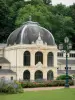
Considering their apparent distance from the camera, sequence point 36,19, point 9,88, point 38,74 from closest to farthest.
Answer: point 9,88
point 38,74
point 36,19

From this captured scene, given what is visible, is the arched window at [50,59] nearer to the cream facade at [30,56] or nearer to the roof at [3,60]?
the cream facade at [30,56]

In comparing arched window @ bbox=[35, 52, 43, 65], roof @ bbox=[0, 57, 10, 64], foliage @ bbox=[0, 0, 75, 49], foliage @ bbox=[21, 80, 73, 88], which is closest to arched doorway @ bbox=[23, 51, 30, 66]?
arched window @ bbox=[35, 52, 43, 65]

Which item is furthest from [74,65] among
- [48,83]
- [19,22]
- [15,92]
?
[15,92]

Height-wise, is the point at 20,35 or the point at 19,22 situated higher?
the point at 19,22

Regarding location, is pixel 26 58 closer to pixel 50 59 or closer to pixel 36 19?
pixel 50 59

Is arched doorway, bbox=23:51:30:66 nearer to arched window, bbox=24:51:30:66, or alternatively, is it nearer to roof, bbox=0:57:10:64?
arched window, bbox=24:51:30:66

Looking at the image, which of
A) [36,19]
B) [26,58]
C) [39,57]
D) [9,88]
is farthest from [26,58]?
[9,88]

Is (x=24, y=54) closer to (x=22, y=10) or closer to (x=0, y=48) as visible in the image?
(x=0, y=48)

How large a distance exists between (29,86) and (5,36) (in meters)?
58.6

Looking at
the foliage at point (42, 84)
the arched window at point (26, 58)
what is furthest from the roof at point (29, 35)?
the foliage at point (42, 84)

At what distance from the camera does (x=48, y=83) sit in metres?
52.9

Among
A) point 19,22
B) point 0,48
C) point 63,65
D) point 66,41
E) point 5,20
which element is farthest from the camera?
point 5,20

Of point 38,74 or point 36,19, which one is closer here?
point 38,74

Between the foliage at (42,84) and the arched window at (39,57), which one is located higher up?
the arched window at (39,57)
